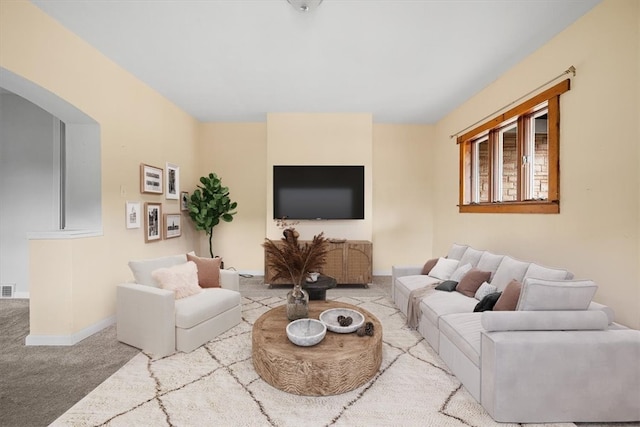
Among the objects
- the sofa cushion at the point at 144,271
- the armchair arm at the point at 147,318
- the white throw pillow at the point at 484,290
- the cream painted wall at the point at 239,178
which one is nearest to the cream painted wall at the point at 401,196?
the cream painted wall at the point at 239,178

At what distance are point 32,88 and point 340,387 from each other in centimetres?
366

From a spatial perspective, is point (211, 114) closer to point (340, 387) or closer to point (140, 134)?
point (140, 134)

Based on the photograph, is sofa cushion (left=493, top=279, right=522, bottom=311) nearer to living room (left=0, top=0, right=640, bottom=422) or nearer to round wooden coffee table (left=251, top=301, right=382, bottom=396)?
living room (left=0, top=0, right=640, bottom=422)

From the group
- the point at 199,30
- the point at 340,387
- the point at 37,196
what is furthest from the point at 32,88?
the point at 340,387

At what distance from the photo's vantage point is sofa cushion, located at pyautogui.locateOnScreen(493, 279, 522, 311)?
89.8 inches

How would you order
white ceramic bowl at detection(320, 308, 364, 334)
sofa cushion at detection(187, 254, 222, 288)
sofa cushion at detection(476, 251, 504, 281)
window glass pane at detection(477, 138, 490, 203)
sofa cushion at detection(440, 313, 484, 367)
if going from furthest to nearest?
window glass pane at detection(477, 138, 490, 203) < sofa cushion at detection(187, 254, 222, 288) < sofa cushion at detection(476, 251, 504, 281) < white ceramic bowl at detection(320, 308, 364, 334) < sofa cushion at detection(440, 313, 484, 367)

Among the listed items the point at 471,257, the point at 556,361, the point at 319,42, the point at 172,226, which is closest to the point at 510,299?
the point at 556,361

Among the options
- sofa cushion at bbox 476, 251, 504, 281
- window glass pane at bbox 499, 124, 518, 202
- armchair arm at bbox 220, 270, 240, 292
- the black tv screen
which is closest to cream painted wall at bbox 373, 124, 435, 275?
the black tv screen

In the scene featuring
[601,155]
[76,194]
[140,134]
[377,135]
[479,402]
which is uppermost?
[377,135]

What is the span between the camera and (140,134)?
4.01m

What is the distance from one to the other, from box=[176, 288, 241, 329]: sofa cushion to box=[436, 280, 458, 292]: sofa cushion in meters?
2.31

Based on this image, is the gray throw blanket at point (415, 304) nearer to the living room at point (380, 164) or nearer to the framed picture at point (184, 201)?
the living room at point (380, 164)

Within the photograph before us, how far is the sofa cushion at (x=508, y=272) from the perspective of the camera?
2.76m

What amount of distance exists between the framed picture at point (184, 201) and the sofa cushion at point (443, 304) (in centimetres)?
420
